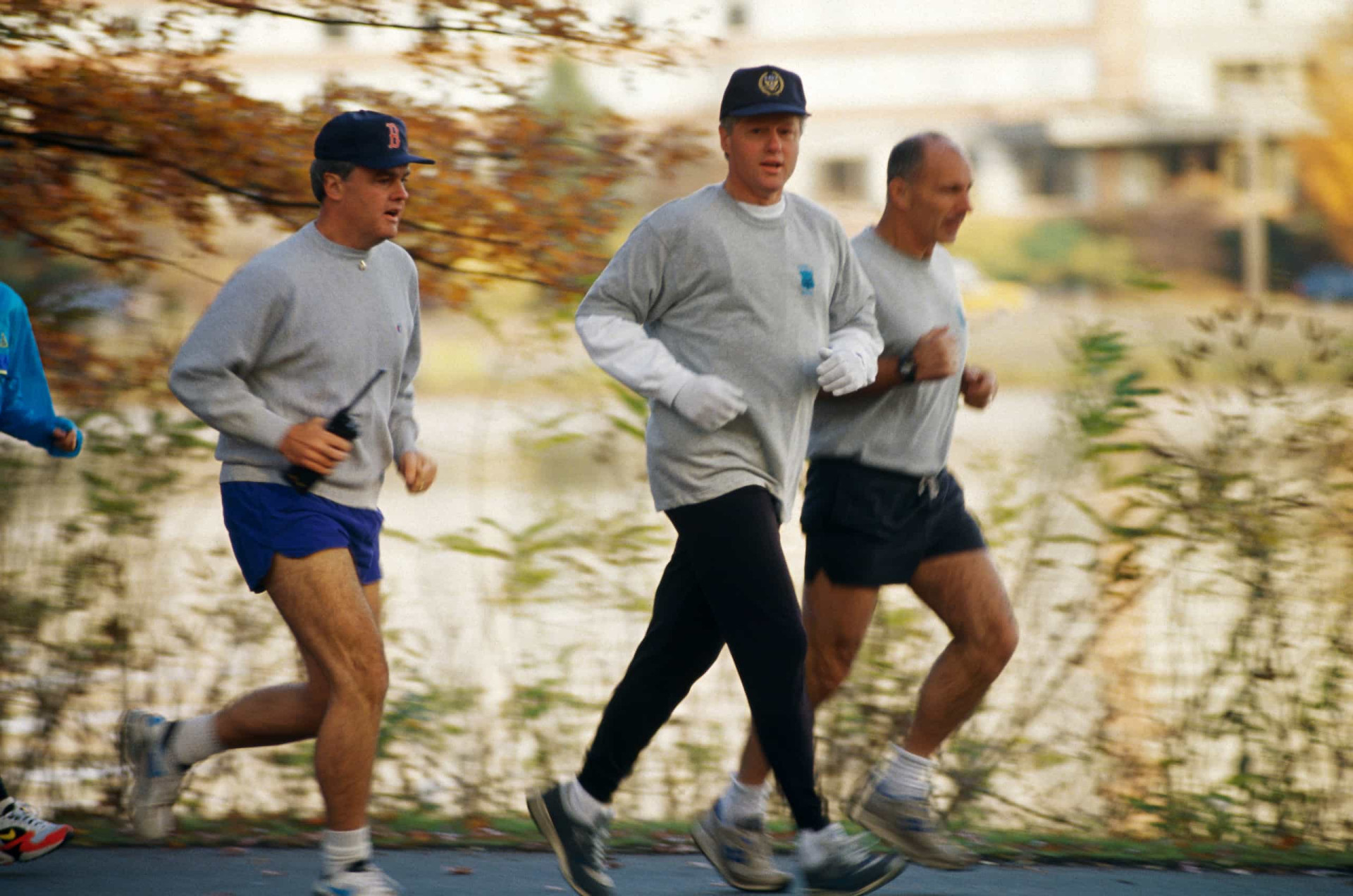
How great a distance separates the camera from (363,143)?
4062 mm

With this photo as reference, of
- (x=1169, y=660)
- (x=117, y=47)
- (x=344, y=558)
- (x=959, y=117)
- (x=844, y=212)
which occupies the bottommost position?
(x=1169, y=660)

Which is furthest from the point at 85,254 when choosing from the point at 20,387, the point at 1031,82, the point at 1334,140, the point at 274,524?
the point at 1031,82

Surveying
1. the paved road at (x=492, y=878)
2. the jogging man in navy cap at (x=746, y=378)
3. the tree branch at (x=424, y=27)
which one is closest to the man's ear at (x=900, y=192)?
the jogging man in navy cap at (x=746, y=378)

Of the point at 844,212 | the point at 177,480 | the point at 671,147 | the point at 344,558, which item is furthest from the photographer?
the point at 844,212

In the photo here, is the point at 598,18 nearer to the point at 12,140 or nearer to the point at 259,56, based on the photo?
the point at 259,56

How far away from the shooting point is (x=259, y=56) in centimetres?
661

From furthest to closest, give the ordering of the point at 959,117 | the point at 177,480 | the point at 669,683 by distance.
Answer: the point at 959,117, the point at 177,480, the point at 669,683

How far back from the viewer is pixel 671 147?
6.48m

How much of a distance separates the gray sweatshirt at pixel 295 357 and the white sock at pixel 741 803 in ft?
3.95

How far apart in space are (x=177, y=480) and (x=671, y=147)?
2.18 metres

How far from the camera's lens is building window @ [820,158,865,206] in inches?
2116

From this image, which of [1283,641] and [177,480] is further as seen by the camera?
[177,480]

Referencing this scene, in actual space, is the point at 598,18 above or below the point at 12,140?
above

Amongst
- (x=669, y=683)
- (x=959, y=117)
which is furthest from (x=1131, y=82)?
(x=669, y=683)
